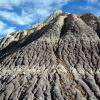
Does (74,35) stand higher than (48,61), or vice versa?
(74,35)

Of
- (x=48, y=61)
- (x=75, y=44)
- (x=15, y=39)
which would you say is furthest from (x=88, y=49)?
(x=15, y=39)

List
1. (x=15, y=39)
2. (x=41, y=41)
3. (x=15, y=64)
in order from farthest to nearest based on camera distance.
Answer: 1. (x=15, y=39)
2. (x=41, y=41)
3. (x=15, y=64)

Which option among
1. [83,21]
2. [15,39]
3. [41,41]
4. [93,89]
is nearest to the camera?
[93,89]

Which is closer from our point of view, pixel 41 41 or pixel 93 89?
pixel 93 89

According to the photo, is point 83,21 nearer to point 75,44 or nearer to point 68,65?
point 75,44

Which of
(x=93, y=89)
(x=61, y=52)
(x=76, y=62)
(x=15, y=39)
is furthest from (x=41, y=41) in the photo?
(x=15, y=39)

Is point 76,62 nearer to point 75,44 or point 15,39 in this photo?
point 75,44

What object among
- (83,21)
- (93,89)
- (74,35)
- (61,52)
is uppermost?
(83,21)
